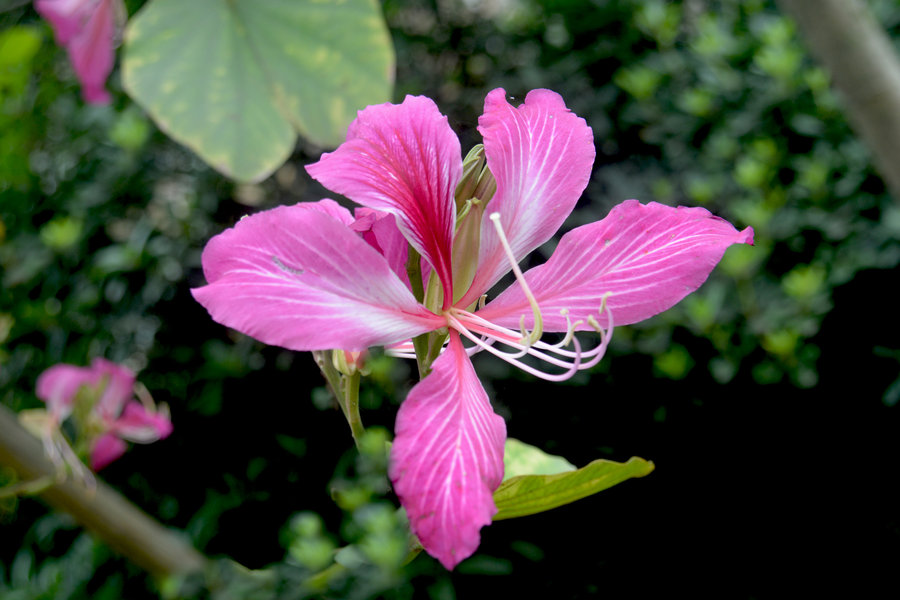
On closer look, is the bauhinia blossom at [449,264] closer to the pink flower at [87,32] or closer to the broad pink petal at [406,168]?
the broad pink petal at [406,168]

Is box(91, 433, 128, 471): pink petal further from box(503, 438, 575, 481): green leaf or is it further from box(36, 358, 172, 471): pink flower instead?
box(503, 438, 575, 481): green leaf

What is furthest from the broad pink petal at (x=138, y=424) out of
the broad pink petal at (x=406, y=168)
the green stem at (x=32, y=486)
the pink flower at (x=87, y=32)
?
the broad pink petal at (x=406, y=168)

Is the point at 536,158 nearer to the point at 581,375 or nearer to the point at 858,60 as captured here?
the point at 858,60

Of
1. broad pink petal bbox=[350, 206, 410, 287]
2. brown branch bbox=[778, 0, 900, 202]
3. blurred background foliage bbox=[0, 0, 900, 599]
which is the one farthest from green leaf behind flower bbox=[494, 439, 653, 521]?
blurred background foliage bbox=[0, 0, 900, 599]

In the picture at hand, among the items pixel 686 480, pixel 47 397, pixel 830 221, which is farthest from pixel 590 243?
pixel 830 221

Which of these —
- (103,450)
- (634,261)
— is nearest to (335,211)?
(634,261)

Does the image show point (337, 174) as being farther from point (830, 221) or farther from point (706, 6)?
point (706, 6)
